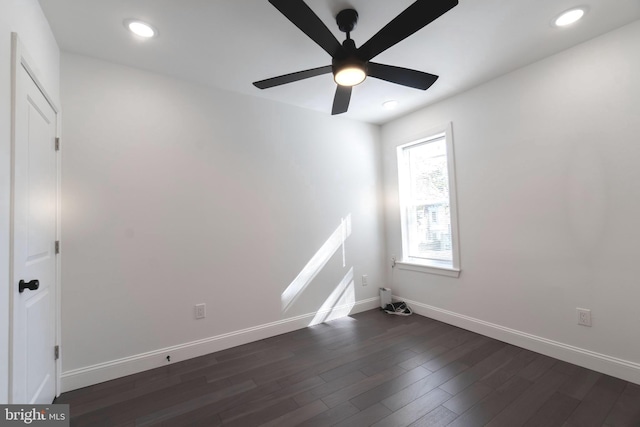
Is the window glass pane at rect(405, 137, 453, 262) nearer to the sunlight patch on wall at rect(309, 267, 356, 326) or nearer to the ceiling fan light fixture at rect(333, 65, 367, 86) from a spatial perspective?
the sunlight patch on wall at rect(309, 267, 356, 326)

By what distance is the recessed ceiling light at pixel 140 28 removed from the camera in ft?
6.22

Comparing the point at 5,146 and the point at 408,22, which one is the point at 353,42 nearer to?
the point at 408,22

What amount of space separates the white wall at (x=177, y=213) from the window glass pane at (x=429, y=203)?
106 cm

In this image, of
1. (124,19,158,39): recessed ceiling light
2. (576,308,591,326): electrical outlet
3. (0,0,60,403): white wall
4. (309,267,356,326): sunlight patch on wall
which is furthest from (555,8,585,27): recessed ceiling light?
(0,0,60,403): white wall

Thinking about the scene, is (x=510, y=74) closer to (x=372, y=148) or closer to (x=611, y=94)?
(x=611, y=94)

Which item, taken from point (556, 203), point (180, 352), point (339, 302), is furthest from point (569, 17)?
point (180, 352)

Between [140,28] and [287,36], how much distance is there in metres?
1.04

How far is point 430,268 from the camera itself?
3.41 m

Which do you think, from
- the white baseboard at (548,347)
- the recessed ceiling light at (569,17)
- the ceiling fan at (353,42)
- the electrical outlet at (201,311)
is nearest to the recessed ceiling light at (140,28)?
the ceiling fan at (353,42)

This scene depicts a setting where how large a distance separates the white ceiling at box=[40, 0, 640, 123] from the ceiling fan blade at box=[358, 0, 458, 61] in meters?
0.36

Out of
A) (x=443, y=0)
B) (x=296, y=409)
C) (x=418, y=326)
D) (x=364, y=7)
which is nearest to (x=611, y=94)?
(x=443, y=0)

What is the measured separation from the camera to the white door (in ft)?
4.41

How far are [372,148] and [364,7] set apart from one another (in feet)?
7.48

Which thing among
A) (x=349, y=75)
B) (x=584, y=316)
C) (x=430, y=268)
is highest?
(x=349, y=75)
